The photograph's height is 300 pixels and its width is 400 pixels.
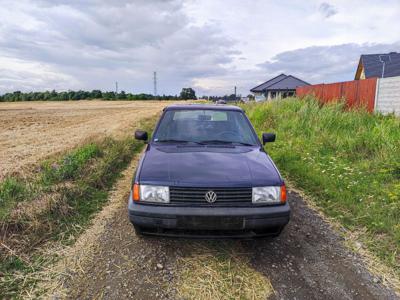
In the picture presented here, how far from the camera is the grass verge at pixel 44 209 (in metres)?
2.76

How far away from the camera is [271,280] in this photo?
8.82 ft

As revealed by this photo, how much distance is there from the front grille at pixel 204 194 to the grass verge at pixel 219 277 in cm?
69

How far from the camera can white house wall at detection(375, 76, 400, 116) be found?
28.1 feet

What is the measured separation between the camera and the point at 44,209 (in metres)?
3.65

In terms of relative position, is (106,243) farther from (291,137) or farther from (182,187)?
(291,137)

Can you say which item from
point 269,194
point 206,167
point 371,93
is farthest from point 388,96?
point 206,167

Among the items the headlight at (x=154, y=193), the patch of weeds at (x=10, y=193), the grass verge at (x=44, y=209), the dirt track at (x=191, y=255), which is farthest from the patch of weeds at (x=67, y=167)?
the headlight at (x=154, y=193)

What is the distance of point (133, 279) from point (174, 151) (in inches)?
55.6

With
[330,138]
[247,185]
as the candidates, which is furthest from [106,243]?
[330,138]

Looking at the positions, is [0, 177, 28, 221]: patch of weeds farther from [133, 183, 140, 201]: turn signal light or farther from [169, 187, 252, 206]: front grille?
[169, 187, 252, 206]: front grille

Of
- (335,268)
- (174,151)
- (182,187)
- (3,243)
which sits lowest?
(335,268)

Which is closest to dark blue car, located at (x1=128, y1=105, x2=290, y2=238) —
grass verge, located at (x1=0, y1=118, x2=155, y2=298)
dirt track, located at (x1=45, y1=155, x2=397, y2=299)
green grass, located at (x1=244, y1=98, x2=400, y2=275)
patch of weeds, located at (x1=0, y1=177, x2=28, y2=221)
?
dirt track, located at (x1=45, y1=155, x2=397, y2=299)

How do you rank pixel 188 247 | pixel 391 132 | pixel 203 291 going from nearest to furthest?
pixel 203 291, pixel 188 247, pixel 391 132

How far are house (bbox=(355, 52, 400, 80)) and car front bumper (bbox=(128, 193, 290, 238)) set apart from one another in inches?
792
